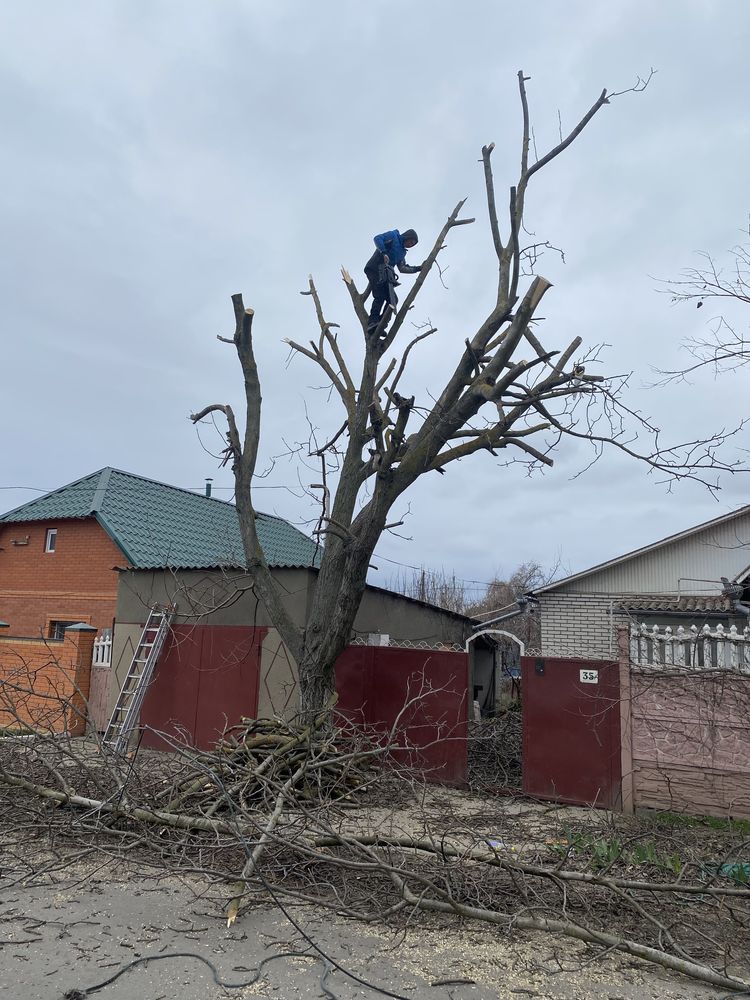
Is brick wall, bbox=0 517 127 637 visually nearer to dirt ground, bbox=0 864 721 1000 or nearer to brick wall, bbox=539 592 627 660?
dirt ground, bbox=0 864 721 1000

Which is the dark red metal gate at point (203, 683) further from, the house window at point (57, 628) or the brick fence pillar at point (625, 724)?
the house window at point (57, 628)

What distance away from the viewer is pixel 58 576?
1515 centimetres

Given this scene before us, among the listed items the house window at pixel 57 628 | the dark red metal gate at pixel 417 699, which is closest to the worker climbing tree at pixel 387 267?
the dark red metal gate at pixel 417 699

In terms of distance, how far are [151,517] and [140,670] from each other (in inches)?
220

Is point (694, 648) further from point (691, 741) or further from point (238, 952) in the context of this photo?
point (238, 952)

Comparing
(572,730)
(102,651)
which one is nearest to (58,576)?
(102,651)

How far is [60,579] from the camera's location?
15.1m

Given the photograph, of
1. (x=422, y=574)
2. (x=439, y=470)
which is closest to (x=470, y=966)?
(x=439, y=470)

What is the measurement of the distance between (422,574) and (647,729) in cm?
3617

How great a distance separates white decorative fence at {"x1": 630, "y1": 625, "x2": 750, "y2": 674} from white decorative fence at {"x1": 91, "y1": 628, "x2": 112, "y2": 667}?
27.0ft

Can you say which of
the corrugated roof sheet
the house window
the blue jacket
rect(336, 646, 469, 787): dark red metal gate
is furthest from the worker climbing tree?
the house window

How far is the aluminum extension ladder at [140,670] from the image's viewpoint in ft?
33.4

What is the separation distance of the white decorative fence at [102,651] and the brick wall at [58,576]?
2.13 metres

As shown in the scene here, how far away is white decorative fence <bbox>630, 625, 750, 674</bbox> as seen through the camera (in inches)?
274
